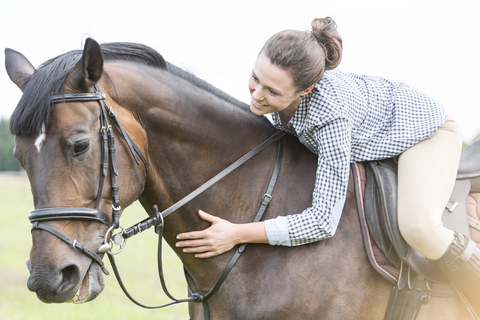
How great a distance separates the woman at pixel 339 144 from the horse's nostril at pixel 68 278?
2.19ft

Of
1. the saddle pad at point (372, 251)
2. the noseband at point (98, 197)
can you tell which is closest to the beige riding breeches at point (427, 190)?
the saddle pad at point (372, 251)

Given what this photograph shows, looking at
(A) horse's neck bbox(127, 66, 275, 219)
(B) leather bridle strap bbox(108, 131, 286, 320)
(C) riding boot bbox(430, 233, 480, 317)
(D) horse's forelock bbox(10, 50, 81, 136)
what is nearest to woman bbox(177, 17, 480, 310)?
(C) riding boot bbox(430, 233, 480, 317)

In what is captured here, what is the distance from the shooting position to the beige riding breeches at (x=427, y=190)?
2.39 m

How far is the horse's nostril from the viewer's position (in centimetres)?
211

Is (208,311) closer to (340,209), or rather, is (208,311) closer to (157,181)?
(157,181)

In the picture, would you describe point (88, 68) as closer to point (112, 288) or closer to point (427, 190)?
point (427, 190)

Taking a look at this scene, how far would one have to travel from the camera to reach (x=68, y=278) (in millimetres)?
2156

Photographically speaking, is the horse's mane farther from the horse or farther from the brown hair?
the brown hair

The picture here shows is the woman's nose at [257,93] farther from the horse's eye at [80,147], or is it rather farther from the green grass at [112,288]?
the green grass at [112,288]

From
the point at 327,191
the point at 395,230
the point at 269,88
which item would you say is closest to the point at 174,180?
the point at 269,88

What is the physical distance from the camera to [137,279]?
32.9 ft

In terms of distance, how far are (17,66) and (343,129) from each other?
7.00 ft

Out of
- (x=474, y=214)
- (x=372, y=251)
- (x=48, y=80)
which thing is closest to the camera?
(x=48, y=80)

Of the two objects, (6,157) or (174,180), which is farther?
(6,157)
